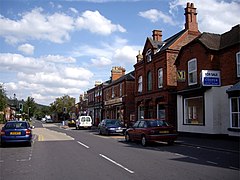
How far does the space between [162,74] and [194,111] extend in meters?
6.57

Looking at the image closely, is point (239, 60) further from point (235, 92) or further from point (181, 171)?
point (181, 171)

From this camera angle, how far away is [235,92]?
59.0 feet

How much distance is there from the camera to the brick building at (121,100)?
4006cm

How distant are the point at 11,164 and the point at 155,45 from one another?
2319 cm

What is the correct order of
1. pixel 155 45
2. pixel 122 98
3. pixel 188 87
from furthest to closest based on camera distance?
pixel 122 98
pixel 155 45
pixel 188 87

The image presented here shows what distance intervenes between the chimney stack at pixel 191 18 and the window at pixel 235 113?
39.7 feet

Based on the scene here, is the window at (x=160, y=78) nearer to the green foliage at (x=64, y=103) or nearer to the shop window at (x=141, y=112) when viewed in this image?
the shop window at (x=141, y=112)

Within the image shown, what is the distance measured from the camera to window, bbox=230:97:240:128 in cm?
1831

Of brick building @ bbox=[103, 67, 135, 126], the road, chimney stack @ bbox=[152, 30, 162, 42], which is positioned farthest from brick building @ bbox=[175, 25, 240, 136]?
brick building @ bbox=[103, 67, 135, 126]

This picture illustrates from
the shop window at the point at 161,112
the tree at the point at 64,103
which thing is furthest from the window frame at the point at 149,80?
the tree at the point at 64,103

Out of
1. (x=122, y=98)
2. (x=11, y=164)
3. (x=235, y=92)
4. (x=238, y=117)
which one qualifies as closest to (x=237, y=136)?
(x=238, y=117)

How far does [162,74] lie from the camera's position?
28625 mm

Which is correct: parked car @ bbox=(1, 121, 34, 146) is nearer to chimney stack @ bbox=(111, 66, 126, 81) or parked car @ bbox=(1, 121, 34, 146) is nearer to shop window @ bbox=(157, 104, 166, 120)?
shop window @ bbox=(157, 104, 166, 120)

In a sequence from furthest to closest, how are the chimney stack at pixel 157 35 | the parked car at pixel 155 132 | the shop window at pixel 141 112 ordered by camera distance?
the chimney stack at pixel 157 35, the shop window at pixel 141 112, the parked car at pixel 155 132
